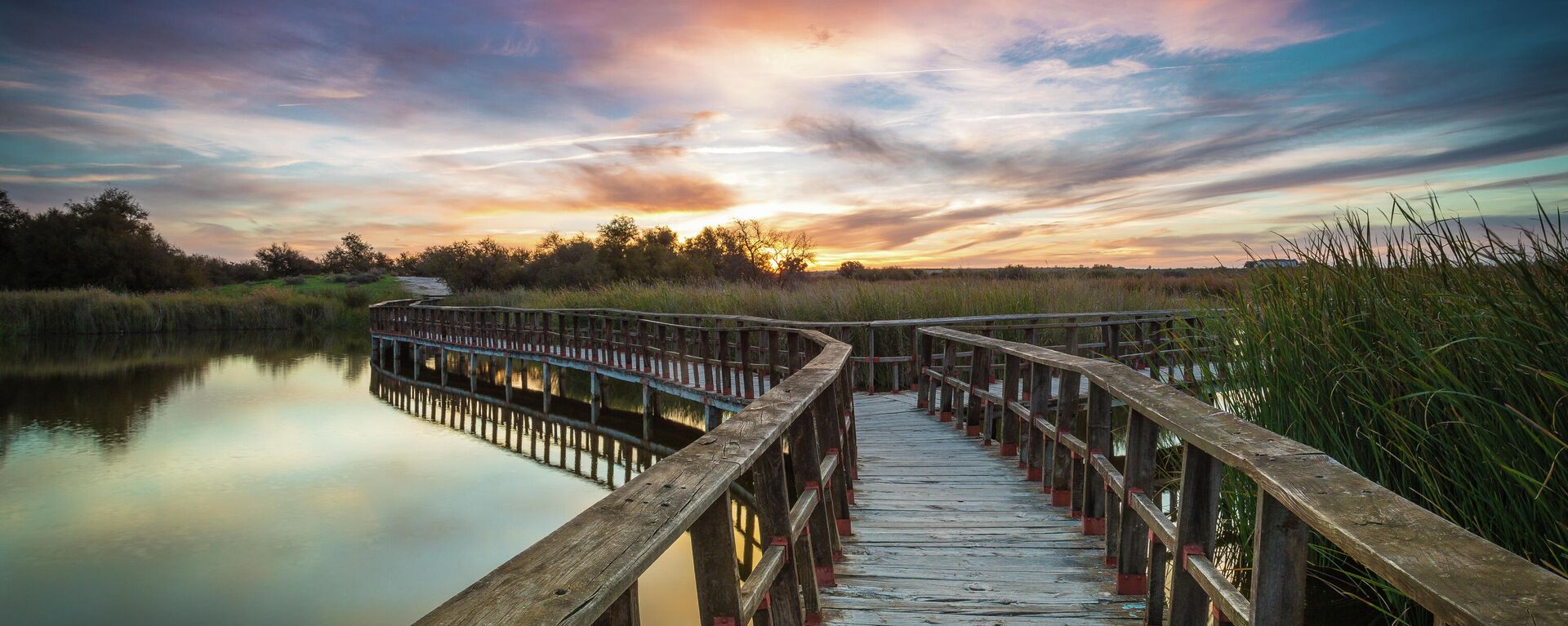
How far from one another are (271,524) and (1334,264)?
478 inches

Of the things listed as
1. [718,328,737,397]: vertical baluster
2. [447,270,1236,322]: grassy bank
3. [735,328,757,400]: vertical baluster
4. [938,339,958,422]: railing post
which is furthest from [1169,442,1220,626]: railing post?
[447,270,1236,322]: grassy bank

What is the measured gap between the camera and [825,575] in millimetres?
3320

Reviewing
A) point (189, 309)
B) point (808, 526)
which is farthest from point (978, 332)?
point (189, 309)

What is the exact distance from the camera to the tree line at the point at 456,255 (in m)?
41.8

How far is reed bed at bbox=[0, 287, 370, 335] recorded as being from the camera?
102 ft

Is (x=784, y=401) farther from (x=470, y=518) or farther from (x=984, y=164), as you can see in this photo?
(x=984, y=164)

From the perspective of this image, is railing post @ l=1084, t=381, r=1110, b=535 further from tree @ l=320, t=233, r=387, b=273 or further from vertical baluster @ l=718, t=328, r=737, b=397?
tree @ l=320, t=233, r=387, b=273

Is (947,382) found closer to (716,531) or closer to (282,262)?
(716,531)

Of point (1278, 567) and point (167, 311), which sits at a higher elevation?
point (1278, 567)

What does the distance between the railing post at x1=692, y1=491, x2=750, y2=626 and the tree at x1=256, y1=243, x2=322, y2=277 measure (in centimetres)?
7929

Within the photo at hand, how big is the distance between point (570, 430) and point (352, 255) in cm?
7571

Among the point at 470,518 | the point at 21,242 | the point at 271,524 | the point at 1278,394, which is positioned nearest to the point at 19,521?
the point at 271,524

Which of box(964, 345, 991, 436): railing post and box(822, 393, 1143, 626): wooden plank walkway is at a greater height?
box(964, 345, 991, 436): railing post

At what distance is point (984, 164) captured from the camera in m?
18.9
